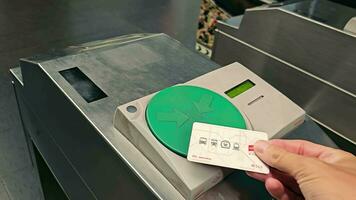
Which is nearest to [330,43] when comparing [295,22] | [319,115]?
[295,22]

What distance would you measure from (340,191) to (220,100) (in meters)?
0.21

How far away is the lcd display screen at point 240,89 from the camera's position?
1.73 feet

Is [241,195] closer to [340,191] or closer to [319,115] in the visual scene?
[340,191]

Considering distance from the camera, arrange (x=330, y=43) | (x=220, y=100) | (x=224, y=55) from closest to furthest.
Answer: (x=220, y=100), (x=330, y=43), (x=224, y=55)

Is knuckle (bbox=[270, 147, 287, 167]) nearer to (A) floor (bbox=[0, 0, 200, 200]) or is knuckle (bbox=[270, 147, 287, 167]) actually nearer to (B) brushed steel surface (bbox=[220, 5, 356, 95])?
(B) brushed steel surface (bbox=[220, 5, 356, 95])

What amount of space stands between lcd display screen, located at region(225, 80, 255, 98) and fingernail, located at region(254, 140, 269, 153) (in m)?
0.12

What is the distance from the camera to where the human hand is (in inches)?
14.9

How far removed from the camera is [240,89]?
0.54 m

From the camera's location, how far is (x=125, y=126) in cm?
46

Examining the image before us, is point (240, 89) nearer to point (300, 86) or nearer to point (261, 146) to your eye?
point (261, 146)

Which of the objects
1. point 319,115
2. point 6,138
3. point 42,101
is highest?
point 42,101

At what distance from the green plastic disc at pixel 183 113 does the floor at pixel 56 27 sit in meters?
0.85

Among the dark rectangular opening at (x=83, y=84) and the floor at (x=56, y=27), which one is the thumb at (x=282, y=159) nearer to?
the dark rectangular opening at (x=83, y=84)

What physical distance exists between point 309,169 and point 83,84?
0.40 metres
